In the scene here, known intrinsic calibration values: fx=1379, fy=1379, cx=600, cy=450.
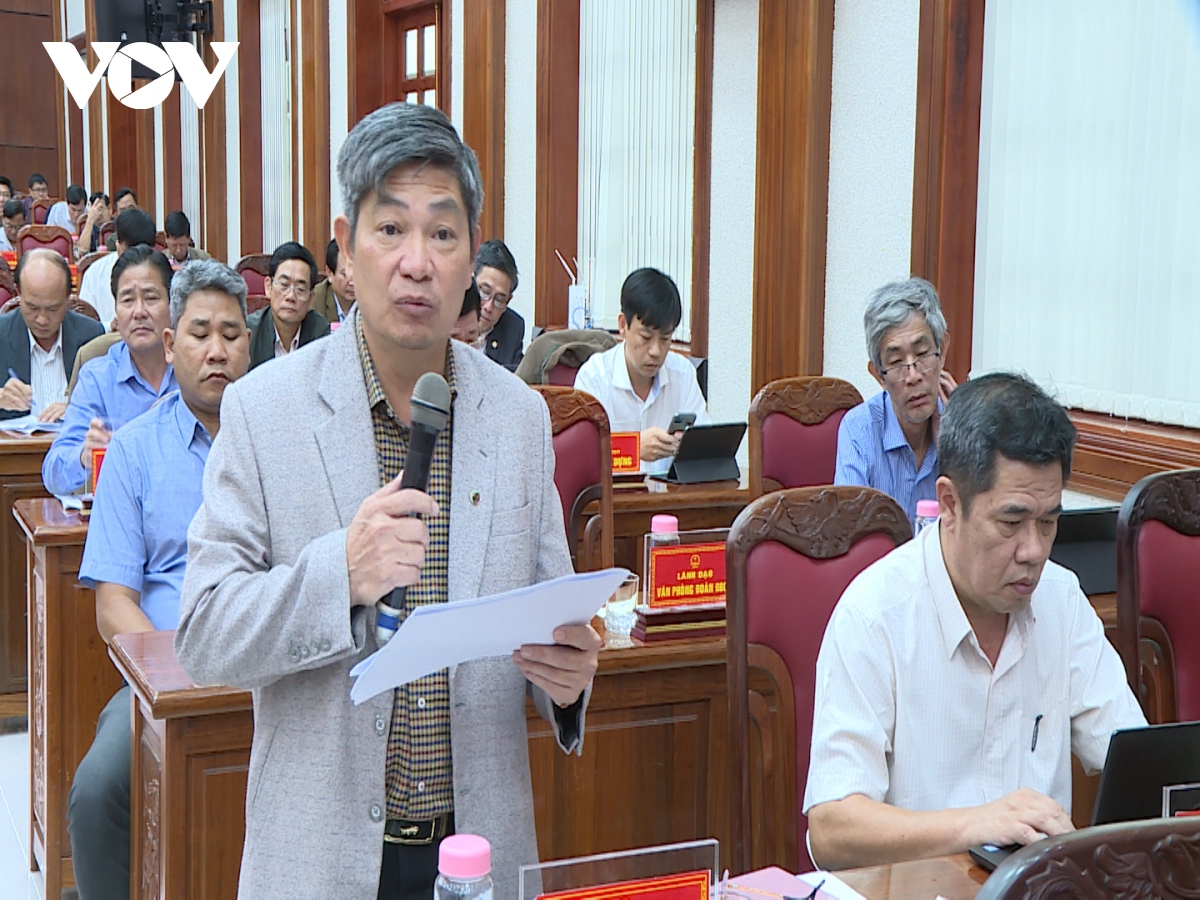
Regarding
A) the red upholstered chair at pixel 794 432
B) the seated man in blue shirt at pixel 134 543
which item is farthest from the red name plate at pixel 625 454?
the seated man in blue shirt at pixel 134 543

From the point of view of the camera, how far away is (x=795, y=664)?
6.74ft

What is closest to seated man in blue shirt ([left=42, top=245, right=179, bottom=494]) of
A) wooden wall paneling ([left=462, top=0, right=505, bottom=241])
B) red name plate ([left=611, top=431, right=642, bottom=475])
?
red name plate ([left=611, top=431, right=642, bottom=475])

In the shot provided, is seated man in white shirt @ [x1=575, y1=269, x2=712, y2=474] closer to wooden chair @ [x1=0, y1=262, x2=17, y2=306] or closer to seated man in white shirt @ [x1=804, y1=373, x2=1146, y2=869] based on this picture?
seated man in white shirt @ [x1=804, y1=373, x2=1146, y2=869]

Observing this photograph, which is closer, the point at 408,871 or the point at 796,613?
the point at 408,871

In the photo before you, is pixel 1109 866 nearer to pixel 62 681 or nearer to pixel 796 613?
pixel 796 613

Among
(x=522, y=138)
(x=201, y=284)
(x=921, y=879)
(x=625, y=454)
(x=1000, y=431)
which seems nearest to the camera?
(x=921, y=879)

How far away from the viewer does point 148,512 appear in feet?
8.66

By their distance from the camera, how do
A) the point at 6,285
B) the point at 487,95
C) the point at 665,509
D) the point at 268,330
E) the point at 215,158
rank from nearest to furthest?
the point at 665,509, the point at 268,330, the point at 487,95, the point at 6,285, the point at 215,158

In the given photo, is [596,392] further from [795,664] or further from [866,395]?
[795,664]

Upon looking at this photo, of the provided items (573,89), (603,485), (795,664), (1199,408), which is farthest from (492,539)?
(573,89)

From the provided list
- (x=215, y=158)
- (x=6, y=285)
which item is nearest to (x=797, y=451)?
(x=6, y=285)

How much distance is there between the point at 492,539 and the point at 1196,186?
8.65 ft

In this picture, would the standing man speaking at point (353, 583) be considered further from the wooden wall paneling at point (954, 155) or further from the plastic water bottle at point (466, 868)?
the wooden wall paneling at point (954, 155)

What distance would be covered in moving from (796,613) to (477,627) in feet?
3.15
